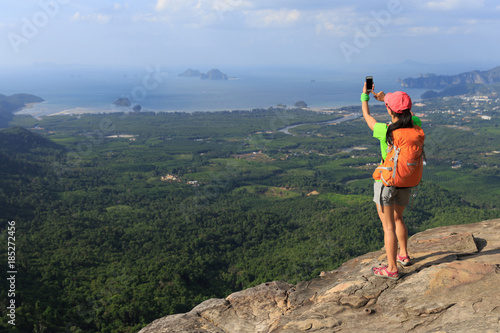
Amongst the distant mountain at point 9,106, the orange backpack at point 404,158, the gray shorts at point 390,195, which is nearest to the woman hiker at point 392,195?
the gray shorts at point 390,195

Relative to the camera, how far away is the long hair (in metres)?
6.45

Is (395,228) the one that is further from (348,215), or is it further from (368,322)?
(348,215)

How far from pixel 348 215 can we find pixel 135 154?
219ft

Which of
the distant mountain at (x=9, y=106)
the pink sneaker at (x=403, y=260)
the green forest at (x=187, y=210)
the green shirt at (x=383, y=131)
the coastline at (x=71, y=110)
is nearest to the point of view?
the green shirt at (x=383, y=131)

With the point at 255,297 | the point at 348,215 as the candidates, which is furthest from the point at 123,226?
the point at 255,297

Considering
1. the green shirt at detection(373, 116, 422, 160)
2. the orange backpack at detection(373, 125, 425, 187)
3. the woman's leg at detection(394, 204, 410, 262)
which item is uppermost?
the green shirt at detection(373, 116, 422, 160)

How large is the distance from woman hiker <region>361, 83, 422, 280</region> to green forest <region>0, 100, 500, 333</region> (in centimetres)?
1781

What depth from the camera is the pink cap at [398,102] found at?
642 centimetres

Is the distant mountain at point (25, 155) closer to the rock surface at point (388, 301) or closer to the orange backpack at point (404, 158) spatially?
the rock surface at point (388, 301)

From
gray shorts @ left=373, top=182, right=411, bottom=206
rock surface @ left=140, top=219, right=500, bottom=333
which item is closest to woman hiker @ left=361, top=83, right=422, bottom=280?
gray shorts @ left=373, top=182, right=411, bottom=206

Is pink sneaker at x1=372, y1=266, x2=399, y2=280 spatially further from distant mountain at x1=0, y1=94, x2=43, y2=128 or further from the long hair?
distant mountain at x1=0, y1=94, x2=43, y2=128

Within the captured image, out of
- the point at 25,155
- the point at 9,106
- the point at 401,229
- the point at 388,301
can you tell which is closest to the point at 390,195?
the point at 401,229

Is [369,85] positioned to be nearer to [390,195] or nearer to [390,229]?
[390,195]

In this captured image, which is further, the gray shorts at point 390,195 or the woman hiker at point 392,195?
the gray shorts at point 390,195
